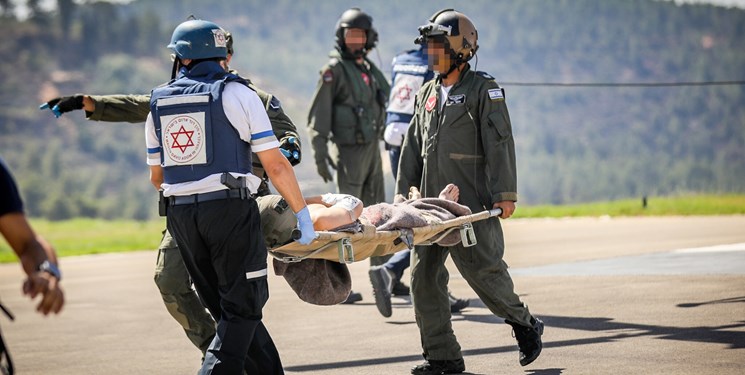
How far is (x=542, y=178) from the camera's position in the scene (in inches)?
5463

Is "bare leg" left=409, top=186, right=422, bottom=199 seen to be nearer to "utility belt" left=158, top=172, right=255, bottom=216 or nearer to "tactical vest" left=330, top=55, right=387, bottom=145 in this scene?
"utility belt" left=158, top=172, right=255, bottom=216

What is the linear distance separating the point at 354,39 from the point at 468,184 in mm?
4219

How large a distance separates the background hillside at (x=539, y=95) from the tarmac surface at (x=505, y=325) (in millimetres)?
99060

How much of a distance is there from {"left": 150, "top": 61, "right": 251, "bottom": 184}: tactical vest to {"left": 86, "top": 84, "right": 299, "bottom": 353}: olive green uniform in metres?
1.03

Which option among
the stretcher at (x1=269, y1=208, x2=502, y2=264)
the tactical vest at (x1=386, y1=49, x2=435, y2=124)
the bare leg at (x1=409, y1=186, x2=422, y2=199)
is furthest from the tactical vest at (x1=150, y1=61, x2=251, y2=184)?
the tactical vest at (x1=386, y1=49, x2=435, y2=124)

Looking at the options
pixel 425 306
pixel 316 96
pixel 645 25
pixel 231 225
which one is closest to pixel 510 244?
pixel 316 96

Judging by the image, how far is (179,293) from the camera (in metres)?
7.14

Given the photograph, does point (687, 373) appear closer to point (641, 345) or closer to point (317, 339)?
point (641, 345)

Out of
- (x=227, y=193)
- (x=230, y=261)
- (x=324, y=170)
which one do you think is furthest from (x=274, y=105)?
(x=324, y=170)

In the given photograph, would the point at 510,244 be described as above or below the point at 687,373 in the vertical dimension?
below

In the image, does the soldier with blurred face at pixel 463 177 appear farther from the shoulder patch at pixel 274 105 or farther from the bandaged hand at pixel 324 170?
the bandaged hand at pixel 324 170

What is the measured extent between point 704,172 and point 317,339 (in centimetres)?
11593

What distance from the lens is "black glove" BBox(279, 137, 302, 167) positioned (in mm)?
7176

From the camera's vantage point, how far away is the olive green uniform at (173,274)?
280 inches
